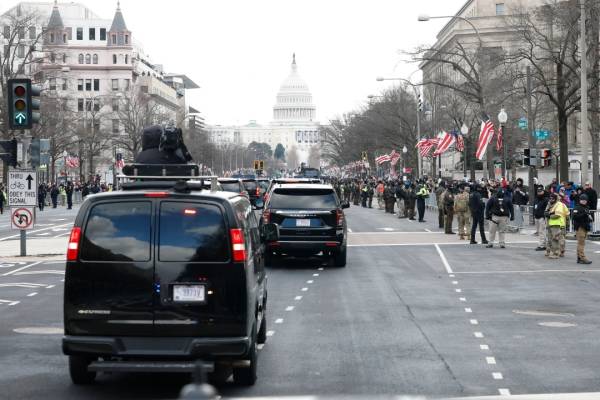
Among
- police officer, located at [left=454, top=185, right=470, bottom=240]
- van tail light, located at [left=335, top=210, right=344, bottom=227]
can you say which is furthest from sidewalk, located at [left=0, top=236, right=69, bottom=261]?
police officer, located at [left=454, top=185, right=470, bottom=240]

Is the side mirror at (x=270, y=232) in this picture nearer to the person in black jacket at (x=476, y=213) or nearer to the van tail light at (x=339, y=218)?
the van tail light at (x=339, y=218)

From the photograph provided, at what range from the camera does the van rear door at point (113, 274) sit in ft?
30.3

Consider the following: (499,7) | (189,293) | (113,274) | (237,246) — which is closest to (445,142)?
(237,246)

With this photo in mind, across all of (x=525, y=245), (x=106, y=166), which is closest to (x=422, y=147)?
(x=525, y=245)

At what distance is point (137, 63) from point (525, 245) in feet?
402

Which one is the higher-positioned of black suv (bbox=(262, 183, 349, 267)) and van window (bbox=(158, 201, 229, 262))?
van window (bbox=(158, 201, 229, 262))

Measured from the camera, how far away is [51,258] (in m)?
26.2

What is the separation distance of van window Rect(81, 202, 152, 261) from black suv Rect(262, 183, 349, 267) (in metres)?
13.6

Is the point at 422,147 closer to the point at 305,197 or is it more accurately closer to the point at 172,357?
the point at 305,197

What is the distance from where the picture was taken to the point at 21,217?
26.4 meters

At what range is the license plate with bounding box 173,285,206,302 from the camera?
931 cm

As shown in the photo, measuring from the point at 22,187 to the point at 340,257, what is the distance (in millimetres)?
8499

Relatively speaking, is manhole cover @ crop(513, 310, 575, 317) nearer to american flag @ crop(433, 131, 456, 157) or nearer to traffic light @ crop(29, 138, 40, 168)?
traffic light @ crop(29, 138, 40, 168)

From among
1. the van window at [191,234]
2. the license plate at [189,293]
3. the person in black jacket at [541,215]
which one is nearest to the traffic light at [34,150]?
the person in black jacket at [541,215]
